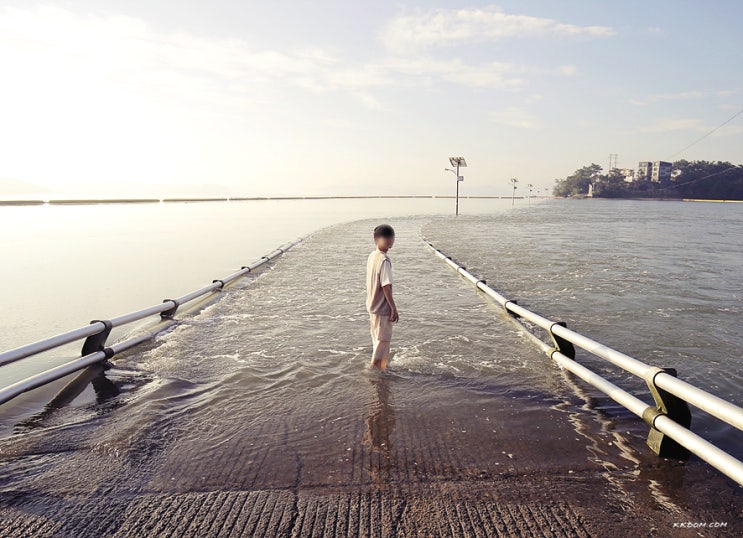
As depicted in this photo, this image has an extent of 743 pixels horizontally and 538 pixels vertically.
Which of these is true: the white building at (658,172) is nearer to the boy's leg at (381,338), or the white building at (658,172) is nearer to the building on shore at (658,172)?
the building on shore at (658,172)

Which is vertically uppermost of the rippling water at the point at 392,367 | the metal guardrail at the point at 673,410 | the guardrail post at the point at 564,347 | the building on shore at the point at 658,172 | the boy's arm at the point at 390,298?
the building on shore at the point at 658,172

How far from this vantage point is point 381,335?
4.93 metres

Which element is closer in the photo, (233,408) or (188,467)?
(188,467)

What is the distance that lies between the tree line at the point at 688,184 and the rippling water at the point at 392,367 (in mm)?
154699

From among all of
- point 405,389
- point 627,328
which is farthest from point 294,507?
point 627,328

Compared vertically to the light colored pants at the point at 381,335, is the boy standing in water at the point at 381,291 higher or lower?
higher

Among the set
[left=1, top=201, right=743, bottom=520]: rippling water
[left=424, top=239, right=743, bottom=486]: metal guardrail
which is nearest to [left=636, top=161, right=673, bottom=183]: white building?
[left=1, top=201, right=743, bottom=520]: rippling water

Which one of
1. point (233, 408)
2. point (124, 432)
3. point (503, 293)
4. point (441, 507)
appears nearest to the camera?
point (441, 507)

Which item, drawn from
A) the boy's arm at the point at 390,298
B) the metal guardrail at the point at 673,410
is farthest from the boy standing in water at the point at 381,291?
the metal guardrail at the point at 673,410

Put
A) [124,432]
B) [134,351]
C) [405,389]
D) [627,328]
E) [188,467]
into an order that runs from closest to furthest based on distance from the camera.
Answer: [188,467] → [124,432] → [405,389] → [134,351] → [627,328]

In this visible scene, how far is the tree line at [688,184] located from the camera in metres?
139

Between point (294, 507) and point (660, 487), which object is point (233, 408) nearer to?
point (294, 507)

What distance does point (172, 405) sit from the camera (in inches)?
170

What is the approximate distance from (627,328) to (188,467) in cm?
662
